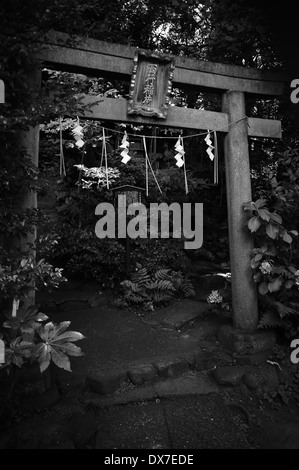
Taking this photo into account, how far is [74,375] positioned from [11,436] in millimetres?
995

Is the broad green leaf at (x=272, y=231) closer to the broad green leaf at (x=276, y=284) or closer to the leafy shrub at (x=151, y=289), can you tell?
the broad green leaf at (x=276, y=284)

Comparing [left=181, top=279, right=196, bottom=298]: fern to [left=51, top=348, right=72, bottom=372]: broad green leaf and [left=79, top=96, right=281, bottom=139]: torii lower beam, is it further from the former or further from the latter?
[left=51, top=348, right=72, bottom=372]: broad green leaf

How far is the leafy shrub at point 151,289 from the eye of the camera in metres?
6.44

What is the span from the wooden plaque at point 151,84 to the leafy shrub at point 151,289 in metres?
3.58

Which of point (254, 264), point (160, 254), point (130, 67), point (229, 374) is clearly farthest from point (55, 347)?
point (160, 254)

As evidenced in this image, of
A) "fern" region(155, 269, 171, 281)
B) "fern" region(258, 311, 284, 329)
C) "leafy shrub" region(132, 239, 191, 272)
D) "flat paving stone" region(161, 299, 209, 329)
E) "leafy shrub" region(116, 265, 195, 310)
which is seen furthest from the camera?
"leafy shrub" region(132, 239, 191, 272)

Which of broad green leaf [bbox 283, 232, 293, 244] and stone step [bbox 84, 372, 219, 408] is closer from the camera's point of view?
stone step [bbox 84, 372, 219, 408]

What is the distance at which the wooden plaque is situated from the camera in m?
4.02

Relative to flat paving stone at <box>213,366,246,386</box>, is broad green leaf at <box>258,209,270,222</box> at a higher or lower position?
higher

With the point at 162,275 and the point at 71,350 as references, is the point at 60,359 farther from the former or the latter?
the point at 162,275

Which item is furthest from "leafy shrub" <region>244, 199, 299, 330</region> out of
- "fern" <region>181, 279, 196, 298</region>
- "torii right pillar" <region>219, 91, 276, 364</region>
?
"fern" <region>181, 279, 196, 298</region>

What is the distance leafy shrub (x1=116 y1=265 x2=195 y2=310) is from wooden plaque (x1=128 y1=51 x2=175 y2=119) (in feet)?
11.7

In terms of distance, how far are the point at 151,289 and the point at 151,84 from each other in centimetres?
406
